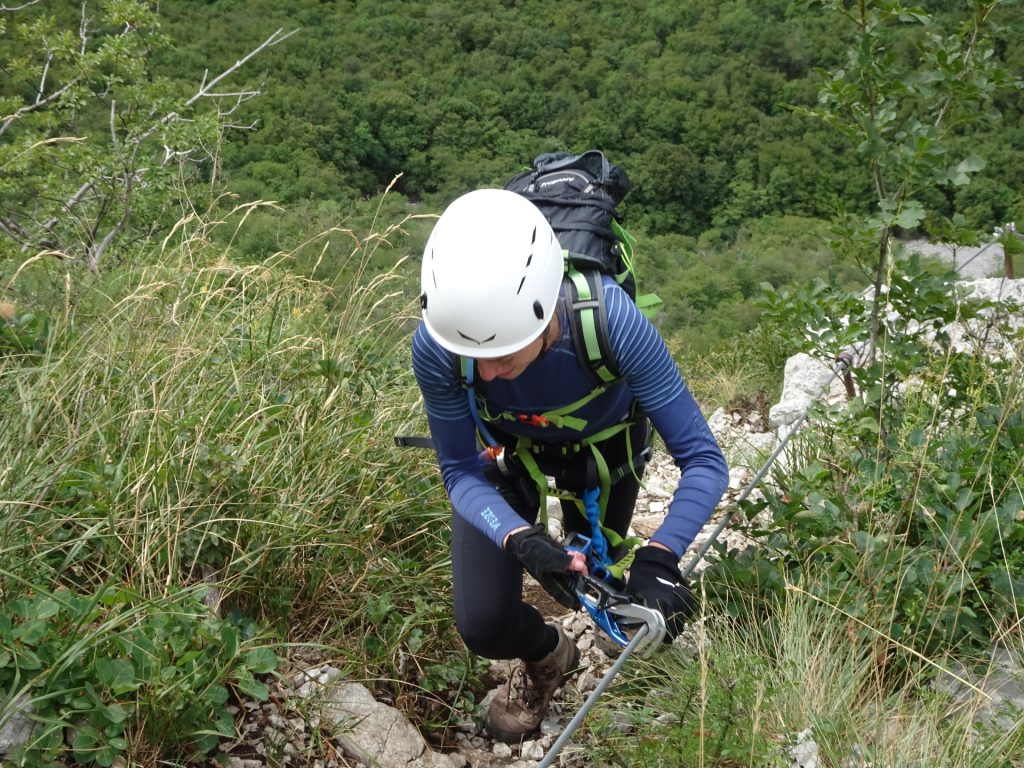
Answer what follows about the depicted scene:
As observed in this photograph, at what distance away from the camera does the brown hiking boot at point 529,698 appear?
2959mm

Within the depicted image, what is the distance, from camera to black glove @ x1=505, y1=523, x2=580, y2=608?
2.39 m

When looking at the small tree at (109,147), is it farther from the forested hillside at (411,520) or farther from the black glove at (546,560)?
the black glove at (546,560)

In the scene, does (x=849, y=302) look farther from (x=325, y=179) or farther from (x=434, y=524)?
(x=325, y=179)

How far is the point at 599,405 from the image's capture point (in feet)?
8.73

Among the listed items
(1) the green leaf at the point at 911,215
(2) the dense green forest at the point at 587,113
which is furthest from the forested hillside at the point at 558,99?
(1) the green leaf at the point at 911,215

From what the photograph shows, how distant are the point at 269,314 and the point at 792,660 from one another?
105 inches

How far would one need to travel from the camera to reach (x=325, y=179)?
40312 mm

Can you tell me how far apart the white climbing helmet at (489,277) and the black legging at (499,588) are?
615mm

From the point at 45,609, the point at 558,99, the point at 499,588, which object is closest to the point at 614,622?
the point at 499,588

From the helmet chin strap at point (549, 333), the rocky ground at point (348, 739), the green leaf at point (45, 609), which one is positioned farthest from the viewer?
the rocky ground at point (348, 739)

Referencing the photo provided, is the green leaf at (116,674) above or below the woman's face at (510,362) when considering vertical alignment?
below

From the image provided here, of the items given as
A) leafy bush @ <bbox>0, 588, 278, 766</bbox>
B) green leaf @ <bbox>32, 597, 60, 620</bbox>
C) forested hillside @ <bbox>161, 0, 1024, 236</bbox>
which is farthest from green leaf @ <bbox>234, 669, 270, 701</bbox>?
forested hillside @ <bbox>161, 0, 1024, 236</bbox>

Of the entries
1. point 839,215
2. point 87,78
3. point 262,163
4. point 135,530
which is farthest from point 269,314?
point 262,163

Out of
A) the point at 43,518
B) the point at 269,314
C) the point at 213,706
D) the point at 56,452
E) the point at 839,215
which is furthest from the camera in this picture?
the point at 269,314
